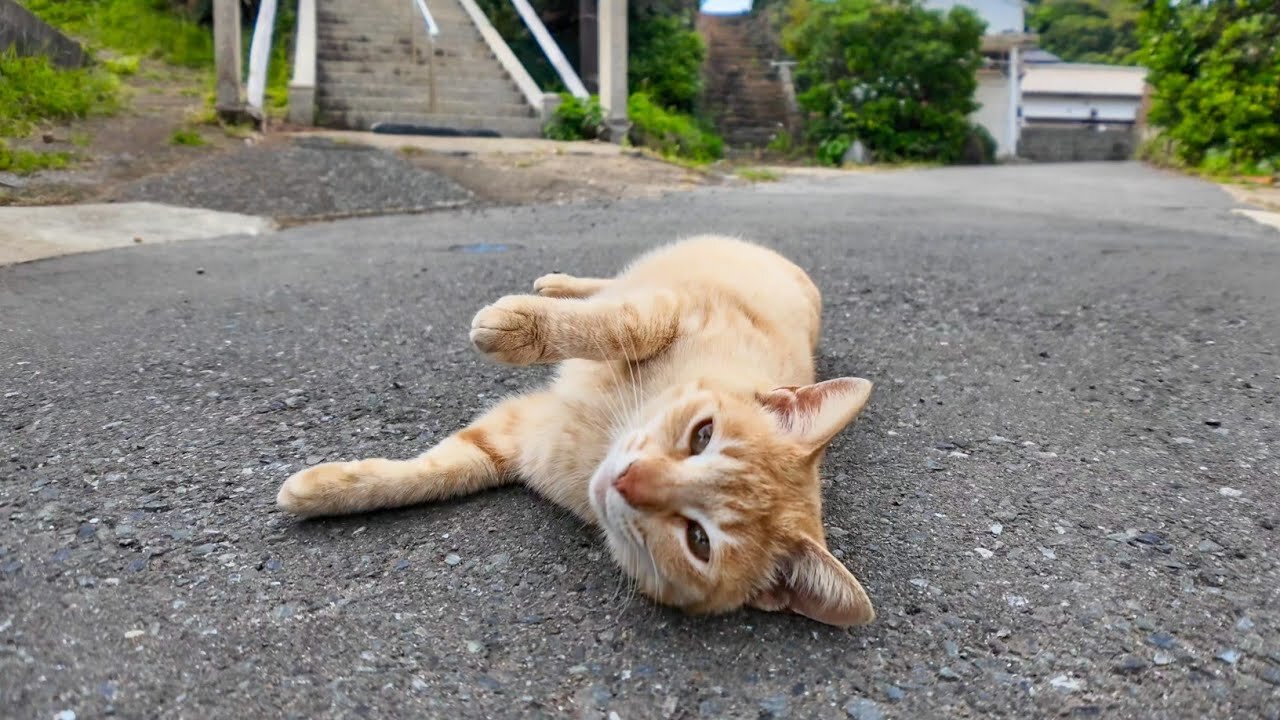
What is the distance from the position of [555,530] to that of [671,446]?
0.39m

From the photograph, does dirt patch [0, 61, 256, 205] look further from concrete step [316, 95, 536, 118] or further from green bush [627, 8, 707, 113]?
green bush [627, 8, 707, 113]

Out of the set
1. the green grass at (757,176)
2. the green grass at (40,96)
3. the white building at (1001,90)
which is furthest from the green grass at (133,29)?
the white building at (1001,90)

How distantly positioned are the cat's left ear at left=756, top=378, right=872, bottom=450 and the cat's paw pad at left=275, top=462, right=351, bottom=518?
1.08 m

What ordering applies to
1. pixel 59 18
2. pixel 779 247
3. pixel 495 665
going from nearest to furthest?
1. pixel 495 665
2. pixel 779 247
3. pixel 59 18

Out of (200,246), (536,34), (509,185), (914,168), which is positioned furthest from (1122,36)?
(200,246)

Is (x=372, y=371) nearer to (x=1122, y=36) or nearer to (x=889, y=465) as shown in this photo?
(x=889, y=465)

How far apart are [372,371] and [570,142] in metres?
8.57

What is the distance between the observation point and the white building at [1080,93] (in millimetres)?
30062

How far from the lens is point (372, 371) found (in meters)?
3.05

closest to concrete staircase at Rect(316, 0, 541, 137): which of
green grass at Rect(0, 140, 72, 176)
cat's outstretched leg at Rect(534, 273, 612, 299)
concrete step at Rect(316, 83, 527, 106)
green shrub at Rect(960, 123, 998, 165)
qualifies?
concrete step at Rect(316, 83, 527, 106)

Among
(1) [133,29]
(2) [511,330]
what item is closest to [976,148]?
(1) [133,29]

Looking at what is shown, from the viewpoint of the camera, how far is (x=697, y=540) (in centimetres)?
189

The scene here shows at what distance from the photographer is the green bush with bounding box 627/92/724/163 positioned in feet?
40.1

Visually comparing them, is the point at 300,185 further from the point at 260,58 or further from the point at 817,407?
the point at 817,407
